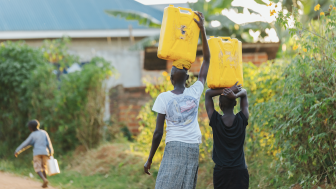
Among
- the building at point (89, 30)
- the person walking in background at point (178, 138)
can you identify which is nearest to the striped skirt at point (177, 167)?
the person walking in background at point (178, 138)

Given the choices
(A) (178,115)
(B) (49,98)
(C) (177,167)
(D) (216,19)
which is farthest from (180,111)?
(D) (216,19)

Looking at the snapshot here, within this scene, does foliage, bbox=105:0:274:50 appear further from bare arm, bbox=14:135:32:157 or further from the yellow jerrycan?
the yellow jerrycan

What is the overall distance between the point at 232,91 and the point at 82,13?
1699 centimetres

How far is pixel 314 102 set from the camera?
3977 millimetres

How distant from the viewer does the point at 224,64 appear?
348 centimetres

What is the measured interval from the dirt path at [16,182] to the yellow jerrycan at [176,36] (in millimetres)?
3977

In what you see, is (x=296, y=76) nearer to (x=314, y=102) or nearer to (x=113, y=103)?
(x=314, y=102)

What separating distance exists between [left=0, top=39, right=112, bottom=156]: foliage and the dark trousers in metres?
6.04

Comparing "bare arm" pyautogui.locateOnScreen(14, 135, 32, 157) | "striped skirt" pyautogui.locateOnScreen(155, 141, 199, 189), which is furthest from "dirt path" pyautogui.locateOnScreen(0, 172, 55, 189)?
"striped skirt" pyautogui.locateOnScreen(155, 141, 199, 189)

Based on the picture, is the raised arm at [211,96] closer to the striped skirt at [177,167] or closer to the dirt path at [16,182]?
the striped skirt at [177,167]

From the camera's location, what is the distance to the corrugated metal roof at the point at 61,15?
17.2 meters

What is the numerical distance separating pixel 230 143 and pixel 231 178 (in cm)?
28

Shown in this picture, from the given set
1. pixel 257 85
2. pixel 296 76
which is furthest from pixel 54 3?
pixel 296 76

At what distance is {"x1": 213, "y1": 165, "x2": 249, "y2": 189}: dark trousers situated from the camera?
3.13 m
